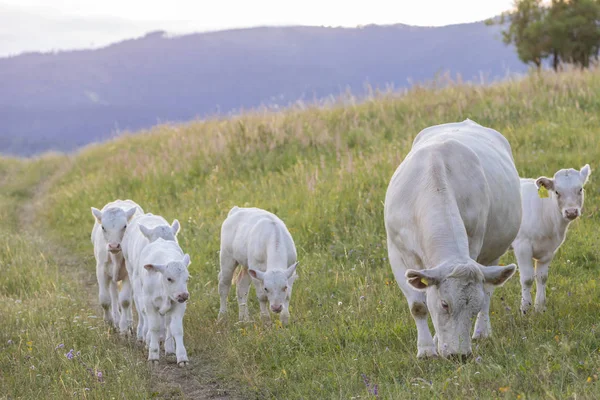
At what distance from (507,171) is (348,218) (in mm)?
4198

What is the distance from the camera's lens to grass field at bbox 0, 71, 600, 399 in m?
6.10

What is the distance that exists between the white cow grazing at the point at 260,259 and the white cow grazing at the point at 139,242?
0.89 meters

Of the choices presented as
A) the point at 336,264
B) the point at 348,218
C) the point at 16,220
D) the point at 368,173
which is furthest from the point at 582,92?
the point at 16,220

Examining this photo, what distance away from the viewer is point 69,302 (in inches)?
386

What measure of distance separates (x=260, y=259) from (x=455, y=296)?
13.1 ft

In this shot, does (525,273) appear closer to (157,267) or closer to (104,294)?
(157,267)

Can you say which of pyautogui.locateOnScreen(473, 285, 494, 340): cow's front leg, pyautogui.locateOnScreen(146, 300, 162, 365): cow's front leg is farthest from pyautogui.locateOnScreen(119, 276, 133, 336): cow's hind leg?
pyautogui.locateOnScreen(473, 285, 494, 340): cow's front leg

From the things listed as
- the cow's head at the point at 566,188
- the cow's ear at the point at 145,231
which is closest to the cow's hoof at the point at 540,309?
the cow's head at the point at 566,188

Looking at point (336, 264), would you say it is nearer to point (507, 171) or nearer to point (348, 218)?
point (348, 218)

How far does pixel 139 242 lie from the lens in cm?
849

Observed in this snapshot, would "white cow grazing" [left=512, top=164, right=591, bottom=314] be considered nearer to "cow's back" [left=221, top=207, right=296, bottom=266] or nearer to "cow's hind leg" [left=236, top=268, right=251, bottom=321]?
"cow's back" [left=221, top=207, right=296, bottom=266]

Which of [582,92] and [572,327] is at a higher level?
[582,92]

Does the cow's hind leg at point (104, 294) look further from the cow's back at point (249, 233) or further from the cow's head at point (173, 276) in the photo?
the cow's head at point (173, 276)

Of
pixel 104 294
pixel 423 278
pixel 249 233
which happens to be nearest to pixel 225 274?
pixel 249 233
